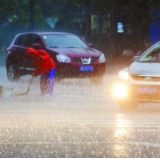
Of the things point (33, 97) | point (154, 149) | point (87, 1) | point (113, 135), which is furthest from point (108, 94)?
point (87, 1)

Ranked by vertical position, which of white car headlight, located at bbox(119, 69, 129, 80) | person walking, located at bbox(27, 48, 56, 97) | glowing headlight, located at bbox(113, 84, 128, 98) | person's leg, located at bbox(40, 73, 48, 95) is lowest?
person's leg, located at bbox(40, 73, 48, 95)

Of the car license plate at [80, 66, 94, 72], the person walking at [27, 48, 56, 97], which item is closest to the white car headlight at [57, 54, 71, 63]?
the car license plate at [80, 66, 94, 72]

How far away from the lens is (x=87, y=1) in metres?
39.0

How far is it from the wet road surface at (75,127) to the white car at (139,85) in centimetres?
26

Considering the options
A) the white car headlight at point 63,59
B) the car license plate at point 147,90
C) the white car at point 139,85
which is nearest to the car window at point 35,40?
the white car headlight at point 63,59

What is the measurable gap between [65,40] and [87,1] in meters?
13.5

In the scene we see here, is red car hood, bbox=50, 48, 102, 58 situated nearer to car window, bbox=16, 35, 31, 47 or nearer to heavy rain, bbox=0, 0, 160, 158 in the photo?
heavy rain, bbox=0, 0, 160, 158

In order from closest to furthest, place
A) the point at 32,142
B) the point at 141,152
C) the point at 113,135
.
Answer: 1. the point at 141,152
2. the point at 32,142
3. the point at 113,135

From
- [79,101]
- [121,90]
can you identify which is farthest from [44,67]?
[121,90]

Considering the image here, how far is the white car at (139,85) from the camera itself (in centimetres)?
1455

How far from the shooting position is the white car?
1455cm

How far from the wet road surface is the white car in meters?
0.26

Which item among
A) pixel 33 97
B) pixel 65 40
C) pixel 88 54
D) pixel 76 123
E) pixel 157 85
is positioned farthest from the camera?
pixel 65 40

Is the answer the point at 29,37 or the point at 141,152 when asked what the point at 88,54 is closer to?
the point at 29,37
